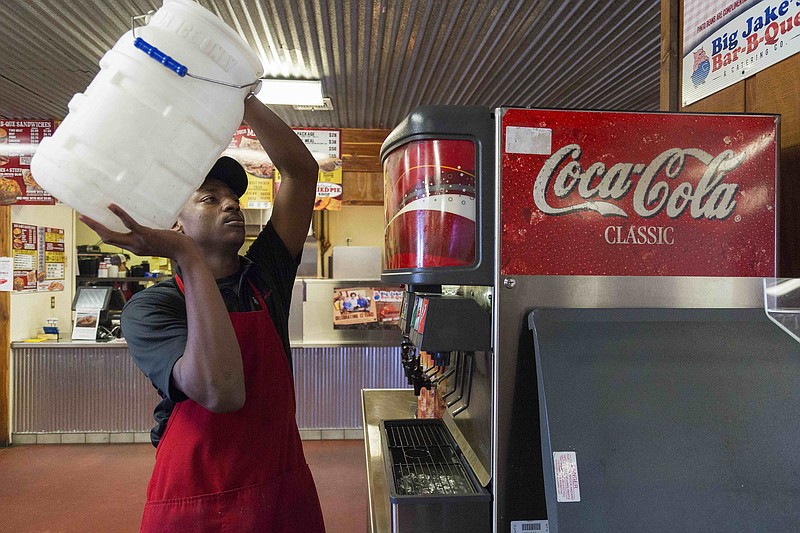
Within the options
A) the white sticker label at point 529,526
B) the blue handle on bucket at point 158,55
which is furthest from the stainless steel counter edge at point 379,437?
the blue handle on bucket at point 158,55

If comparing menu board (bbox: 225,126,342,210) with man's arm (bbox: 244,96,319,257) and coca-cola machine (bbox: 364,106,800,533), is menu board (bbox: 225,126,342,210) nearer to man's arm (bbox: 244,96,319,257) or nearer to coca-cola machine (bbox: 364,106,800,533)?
man's arm (bbox: 244,96,319,257)

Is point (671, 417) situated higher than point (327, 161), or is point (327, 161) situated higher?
point (327, 161)

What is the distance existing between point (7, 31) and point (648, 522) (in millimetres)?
4012

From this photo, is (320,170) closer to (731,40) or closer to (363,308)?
(363,308)

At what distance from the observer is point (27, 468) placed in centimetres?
425

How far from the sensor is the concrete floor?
3.37 meters

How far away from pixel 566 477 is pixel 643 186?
66cm

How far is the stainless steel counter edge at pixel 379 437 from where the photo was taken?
145cm

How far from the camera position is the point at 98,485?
12.9 feet

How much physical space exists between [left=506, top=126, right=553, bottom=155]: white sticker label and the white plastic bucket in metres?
0.60

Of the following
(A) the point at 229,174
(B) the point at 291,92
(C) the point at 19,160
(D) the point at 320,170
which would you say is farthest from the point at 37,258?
(A) the point at 229,174

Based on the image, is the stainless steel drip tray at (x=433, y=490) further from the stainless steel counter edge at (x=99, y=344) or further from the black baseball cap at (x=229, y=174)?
the stainless steel counter edge at (x=99, y=344)

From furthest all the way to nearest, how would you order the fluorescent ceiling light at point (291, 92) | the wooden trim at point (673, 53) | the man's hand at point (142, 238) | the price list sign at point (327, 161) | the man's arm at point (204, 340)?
the price list sign at point (327, 161), the fluorescent ceiling light at point (291, 92), the wooden trim at point (673, 53), the man's arm at point (204, 340), the man's hand at point (142, 238)

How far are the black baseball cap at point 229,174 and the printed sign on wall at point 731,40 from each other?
4.75 feet
